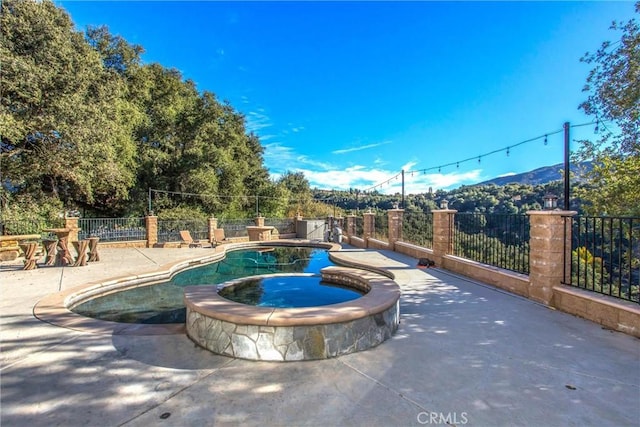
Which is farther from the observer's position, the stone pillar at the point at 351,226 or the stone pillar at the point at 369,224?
the stone pillar at the point at 351,226

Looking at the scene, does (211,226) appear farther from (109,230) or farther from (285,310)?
(285,310)

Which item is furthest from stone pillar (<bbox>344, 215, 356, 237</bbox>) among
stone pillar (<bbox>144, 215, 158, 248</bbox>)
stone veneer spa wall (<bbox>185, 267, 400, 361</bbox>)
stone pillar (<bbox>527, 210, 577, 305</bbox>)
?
stone veneer spa wall (<bbox>185, 267, 400, 361</bbox>)

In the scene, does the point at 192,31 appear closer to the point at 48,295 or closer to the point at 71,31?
the point at 71,31

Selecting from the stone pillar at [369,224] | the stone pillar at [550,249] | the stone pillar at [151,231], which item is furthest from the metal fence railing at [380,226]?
the stone pillar at [151,231]

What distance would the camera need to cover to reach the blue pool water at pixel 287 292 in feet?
16.9

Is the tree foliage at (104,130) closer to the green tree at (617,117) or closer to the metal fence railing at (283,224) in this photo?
the metal fence railing at (283,224)

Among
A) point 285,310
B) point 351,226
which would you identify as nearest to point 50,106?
point 351,226

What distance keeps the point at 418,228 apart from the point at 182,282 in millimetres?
6937

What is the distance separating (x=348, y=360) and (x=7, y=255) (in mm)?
10346

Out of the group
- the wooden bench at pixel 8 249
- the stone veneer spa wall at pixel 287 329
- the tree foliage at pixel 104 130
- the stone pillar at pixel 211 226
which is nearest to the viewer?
the stone veneer spa wall at pixel 287 329

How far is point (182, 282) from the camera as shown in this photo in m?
7.07

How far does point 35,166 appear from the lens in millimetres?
12266

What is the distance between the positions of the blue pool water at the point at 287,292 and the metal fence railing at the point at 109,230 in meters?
9.20

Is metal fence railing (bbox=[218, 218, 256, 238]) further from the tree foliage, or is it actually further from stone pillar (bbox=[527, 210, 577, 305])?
stone pillar (bbox=[527, 210, 577, 305])
